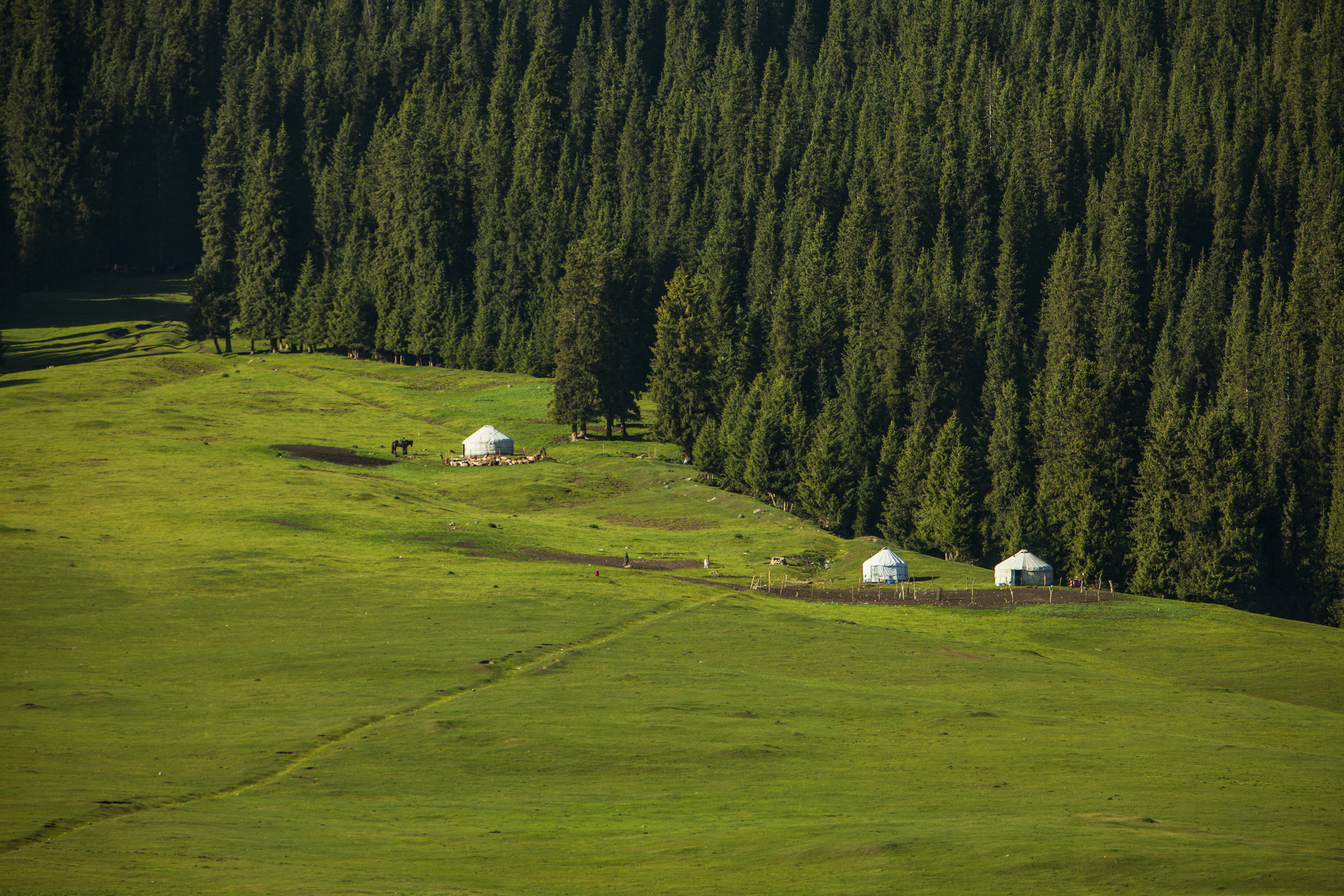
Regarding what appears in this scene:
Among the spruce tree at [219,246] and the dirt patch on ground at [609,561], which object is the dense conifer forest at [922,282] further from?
the dirt patch on ground at [609,561]

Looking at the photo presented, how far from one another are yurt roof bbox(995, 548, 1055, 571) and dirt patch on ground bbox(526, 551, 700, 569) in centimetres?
2253

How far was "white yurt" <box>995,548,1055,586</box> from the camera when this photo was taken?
91125 millimetres

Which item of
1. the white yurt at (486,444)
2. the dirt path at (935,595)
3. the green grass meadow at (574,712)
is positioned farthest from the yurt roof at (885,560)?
the white yurt at (486,444)

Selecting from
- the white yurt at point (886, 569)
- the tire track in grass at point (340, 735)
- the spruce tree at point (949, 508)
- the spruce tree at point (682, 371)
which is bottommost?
the tire track in grass at point (340, 735)

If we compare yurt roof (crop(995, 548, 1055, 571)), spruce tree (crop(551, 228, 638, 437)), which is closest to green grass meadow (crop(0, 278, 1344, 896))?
yurt roof (crop(995, 548, 1055, 571))

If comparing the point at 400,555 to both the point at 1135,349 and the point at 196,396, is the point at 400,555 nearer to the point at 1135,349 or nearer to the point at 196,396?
the point at 196,396

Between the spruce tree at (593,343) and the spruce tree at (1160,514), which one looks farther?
the spruce tree at (593,343)

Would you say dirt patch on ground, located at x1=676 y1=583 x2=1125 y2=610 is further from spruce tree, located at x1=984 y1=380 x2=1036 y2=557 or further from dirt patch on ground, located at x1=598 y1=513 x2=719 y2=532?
spruce tree, located at x1=984 y1=380 x2=1036 y2=557

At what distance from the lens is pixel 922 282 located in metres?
139

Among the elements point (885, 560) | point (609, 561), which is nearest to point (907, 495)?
point (885, 560)

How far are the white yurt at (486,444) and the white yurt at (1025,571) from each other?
55290mm

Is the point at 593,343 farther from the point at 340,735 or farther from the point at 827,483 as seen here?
the point at 340,735

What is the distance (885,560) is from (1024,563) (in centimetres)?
1064

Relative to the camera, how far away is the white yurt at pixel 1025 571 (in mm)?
91125
